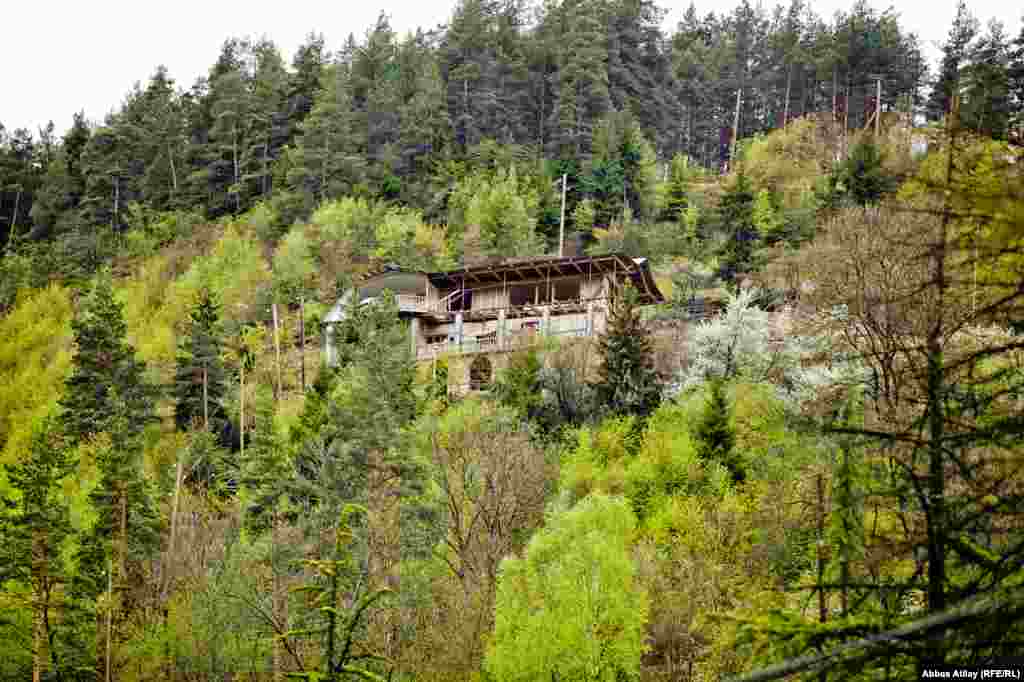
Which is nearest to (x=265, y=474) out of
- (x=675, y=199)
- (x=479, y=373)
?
(x=479, y=373)

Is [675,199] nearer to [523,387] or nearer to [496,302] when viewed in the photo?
[496,302]

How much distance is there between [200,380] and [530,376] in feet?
57.9

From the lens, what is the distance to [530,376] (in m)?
38.0

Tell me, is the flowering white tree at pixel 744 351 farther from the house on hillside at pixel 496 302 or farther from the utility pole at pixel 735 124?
the utility pole at pixel 735 124

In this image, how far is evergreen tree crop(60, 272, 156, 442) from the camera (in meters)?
43.7

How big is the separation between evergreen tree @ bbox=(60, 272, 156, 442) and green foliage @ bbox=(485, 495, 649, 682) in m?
23.2

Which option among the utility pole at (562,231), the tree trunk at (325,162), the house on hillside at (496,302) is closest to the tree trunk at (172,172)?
the tree trunk at (325,162)

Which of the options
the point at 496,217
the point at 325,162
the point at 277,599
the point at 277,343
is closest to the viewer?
the point at 277,599

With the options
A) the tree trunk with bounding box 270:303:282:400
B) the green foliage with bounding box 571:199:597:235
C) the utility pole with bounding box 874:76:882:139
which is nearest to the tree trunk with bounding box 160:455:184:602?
the tree trunk with bounding box 270:303:282:400

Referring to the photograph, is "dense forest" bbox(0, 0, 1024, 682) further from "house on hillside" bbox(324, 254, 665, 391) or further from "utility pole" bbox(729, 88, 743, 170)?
"house on hillside" bbox(324, 254, 665, 391)

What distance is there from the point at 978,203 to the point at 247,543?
100.0 feet

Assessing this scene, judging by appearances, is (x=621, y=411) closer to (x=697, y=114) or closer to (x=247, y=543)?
(x=247, y=543)

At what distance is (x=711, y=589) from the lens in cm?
2433

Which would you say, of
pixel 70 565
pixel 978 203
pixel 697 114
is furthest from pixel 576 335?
pixel 697 114
